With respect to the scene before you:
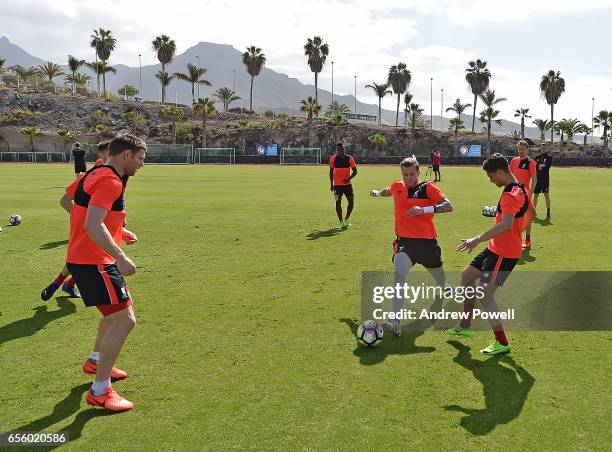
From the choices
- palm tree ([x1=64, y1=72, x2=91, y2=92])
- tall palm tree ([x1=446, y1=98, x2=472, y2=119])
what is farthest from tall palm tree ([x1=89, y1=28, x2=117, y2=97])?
tall palm tree ([x1=446, y1=98, x2=472, y2=119])

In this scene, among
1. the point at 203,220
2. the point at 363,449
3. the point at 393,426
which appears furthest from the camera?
the point at 203,220

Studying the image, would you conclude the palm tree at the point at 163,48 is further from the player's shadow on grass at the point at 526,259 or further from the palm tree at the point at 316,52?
the player's shadow on grass at the point at 526,259

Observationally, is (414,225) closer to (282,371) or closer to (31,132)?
(282,371)

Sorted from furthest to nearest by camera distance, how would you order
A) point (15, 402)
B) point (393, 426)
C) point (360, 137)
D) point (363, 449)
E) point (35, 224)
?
point (360, 137), point (35, 224), point (15, 402), point (393, 426), point (363, 449)

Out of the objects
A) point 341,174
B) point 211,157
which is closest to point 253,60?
point 211,157

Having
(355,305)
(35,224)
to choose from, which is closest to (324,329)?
(355,305)

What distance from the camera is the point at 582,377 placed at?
4.84m

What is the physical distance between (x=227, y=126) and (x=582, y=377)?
320 ft

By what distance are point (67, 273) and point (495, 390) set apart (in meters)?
5.81

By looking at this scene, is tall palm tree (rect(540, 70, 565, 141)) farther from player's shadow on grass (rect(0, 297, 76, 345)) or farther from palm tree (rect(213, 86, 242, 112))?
player's shadow on grass (rect(0, 297, 76, 345))

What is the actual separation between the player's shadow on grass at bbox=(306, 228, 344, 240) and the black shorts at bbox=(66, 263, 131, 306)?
8.15 meters

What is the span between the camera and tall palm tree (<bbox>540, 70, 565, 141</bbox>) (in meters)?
95.6

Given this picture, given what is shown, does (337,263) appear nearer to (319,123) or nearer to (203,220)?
(203,220)

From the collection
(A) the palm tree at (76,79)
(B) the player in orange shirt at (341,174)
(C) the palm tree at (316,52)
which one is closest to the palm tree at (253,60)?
(C) the palm tree at (316,52)
